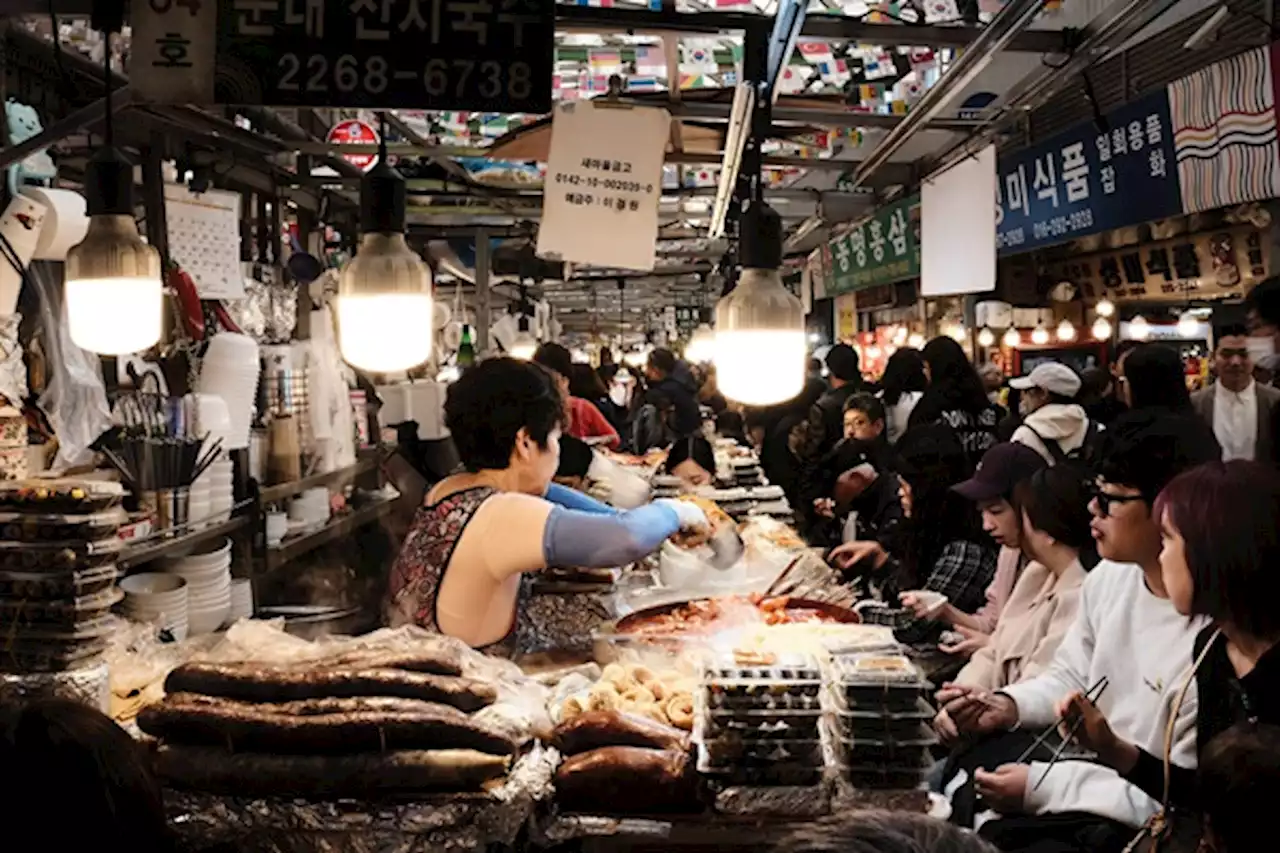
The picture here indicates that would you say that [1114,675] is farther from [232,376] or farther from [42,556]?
[232,376]

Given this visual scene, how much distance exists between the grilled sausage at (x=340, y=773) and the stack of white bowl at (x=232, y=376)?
11.6ft

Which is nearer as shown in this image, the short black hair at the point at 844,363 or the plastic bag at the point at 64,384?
the plastic bag at the point at 64,384

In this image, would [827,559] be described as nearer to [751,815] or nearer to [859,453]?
[859,453]

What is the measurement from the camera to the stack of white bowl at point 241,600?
19.5 ft

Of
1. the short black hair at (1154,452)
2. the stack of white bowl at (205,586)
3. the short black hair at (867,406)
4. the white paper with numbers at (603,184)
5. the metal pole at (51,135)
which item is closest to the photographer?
the short black hair at (1154,452)

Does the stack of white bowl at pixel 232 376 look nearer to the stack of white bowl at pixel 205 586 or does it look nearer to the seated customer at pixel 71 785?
the stack of white bowl at pixel 205 586

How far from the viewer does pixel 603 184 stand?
512cm

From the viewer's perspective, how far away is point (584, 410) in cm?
1015

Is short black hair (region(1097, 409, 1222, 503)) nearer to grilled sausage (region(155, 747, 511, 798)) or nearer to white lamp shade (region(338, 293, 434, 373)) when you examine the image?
grilled sausage (region(155, 747, 511, 798))

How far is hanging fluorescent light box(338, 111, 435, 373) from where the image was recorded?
3607 millimetres

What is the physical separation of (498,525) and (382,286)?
897mm

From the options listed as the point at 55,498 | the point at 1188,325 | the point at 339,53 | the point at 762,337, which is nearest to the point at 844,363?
the point at 762,337

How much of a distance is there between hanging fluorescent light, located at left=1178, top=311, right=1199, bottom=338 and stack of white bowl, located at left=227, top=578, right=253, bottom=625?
46.5ft

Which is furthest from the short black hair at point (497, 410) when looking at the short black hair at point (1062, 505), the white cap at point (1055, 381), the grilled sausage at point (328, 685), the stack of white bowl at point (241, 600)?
the white cap at point (1055, 381)
